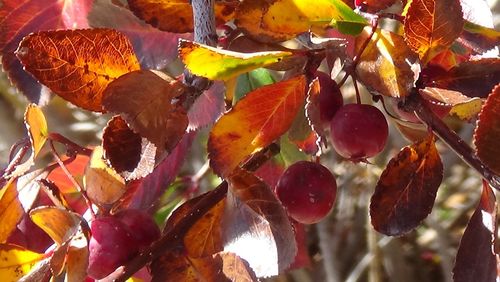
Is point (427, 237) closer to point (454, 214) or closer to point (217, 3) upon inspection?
point (454, 214)

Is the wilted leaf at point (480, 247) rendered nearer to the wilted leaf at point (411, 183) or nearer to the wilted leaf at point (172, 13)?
the wilted leaf at point (411, 183)

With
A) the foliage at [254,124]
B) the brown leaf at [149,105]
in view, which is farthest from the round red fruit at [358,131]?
the brown leaf at [149,105]

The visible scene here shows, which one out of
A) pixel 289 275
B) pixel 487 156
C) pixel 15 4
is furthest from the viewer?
pixel 289 275

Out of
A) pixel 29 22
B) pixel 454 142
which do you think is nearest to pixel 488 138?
pixel 454 142

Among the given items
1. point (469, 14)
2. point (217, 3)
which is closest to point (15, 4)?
point (217, 3)

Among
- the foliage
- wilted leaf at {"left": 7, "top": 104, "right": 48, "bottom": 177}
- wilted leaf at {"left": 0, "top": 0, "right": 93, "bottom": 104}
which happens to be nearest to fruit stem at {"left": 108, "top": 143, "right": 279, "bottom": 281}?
the foliage

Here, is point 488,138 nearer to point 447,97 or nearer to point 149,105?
point 447,97
